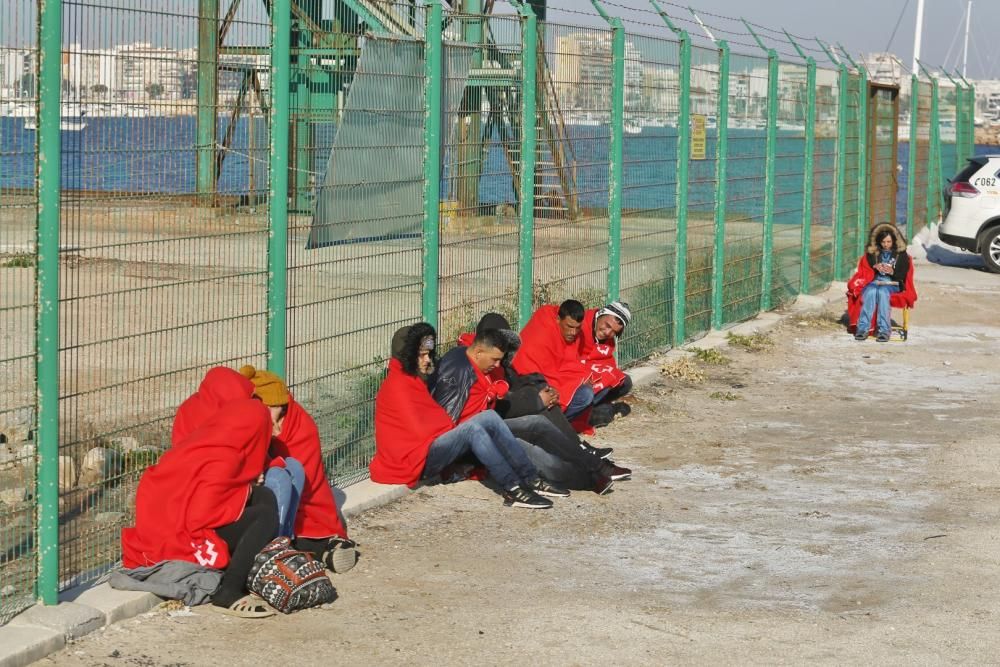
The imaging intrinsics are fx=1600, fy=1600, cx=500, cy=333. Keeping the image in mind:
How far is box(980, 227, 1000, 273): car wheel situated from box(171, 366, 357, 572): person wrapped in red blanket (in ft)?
51.4

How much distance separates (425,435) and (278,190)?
1510 millimetres

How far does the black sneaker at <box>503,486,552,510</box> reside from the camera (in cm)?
790

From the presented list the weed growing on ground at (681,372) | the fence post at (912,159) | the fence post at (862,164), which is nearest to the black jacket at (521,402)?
the weed growing on ground at (681,372)

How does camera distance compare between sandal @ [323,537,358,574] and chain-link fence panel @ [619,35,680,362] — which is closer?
sandal @ [323,537,358,574]

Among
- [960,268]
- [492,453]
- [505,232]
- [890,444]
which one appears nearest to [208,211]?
[492,453]

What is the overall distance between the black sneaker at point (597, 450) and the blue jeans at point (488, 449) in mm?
543

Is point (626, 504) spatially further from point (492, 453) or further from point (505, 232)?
point (505, 232)

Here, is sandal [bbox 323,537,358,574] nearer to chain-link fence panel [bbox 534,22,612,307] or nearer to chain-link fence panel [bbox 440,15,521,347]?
chain-link fence panel [bbox 440,15,521,347]

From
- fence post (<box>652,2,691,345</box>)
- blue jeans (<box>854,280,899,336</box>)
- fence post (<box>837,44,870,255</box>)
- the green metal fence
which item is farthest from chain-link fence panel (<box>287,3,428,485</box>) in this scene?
fence post (<box>837,44,870,255</box>)

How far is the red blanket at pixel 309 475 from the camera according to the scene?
6.79 meters

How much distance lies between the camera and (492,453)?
311 inches

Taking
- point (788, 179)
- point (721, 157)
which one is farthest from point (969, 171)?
point (721, 157)

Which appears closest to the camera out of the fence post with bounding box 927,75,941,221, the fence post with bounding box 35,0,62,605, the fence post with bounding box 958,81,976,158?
the fence post with bounding box 35,0,62,605

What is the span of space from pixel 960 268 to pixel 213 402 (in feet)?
55.4
